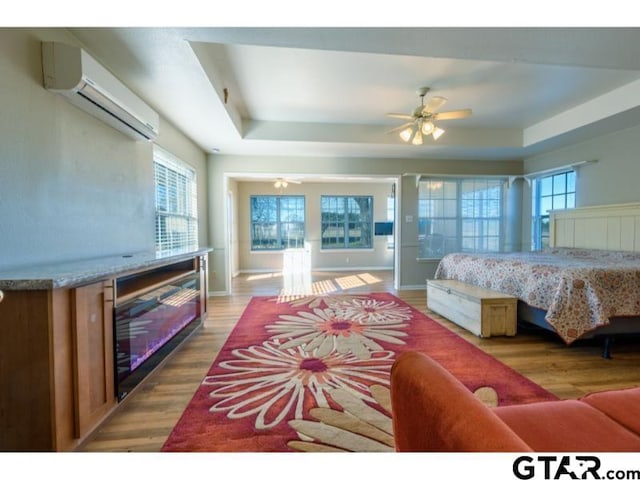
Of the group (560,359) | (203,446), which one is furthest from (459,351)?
(203,446)

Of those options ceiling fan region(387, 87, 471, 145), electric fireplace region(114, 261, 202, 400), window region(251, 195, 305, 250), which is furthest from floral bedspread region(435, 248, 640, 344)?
window region(251, 195, 305, 250)

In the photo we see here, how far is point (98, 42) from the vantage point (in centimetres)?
199

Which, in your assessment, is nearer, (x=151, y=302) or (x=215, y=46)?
(x=151, y=302)

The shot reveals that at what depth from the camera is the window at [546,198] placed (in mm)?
4648

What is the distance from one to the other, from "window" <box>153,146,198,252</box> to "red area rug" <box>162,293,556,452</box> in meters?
1.46

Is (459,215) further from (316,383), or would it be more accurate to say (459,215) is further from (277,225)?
(316,383)

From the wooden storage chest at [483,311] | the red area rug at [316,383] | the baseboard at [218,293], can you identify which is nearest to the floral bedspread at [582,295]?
the wooden storage chest at [483,311]

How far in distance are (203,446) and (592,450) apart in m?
1.59

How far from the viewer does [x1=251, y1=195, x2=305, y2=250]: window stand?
25.4 feet

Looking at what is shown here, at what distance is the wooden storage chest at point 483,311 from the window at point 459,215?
2.35 meters

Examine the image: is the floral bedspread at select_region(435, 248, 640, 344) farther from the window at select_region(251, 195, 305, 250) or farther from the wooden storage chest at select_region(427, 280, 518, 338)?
the window at select_region(251, 195, 305, 250)
